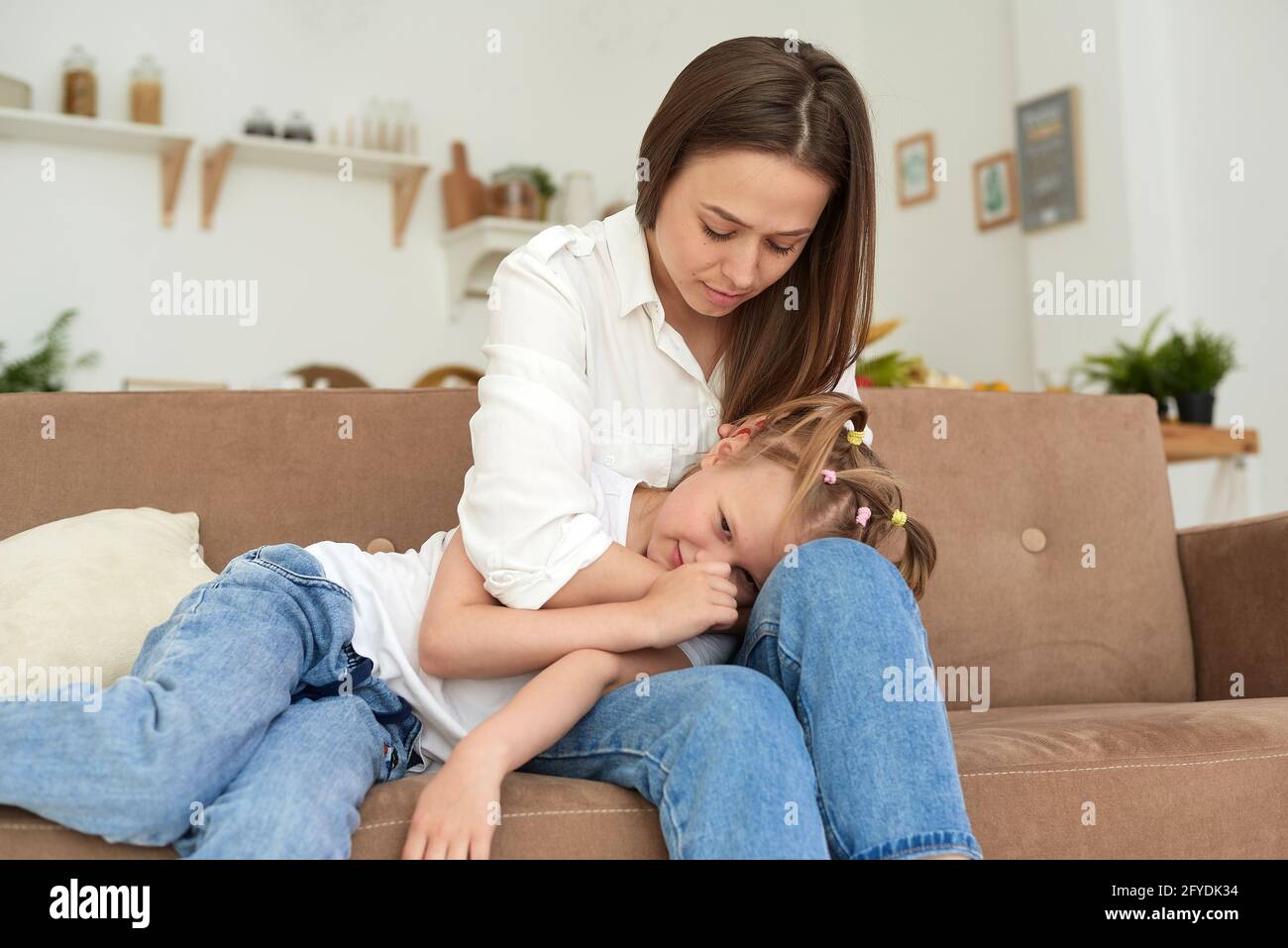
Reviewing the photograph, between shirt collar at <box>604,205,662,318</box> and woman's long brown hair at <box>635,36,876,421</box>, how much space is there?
0.08 feet

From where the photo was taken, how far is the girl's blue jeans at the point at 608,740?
918 millimetres

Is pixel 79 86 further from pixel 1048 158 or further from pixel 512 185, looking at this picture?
pixel 1048 158

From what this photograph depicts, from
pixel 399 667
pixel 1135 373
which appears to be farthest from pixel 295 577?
pixel 1135 373

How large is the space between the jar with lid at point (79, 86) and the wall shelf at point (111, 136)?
4 centimetres

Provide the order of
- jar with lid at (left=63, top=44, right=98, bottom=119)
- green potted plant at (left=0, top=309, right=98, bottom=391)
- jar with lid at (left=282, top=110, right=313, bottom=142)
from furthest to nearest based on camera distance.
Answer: jar with lid at (left=282, top=110, right=313, bottom=142)
jar with lid at (left=63, top=44, right=98, bottom=119)
green potted plant at (left=0, top=309, right=98, bottom=391)

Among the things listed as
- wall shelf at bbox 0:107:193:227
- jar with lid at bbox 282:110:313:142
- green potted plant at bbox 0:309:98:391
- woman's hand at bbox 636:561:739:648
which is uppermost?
jar with lid at bbox 282:110:313:142

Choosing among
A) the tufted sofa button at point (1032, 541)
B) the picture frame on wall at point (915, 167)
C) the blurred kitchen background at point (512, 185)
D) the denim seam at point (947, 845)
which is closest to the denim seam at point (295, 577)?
the denim seam at point (947, 845)

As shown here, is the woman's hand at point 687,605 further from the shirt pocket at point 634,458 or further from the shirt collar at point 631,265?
the shirt collar at point 631,265

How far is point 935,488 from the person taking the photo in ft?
5.78

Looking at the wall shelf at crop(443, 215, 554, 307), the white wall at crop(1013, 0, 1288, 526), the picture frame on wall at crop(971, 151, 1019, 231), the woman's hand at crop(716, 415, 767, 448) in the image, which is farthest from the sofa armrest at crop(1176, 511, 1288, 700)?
the wall shelf at crop(443, 215, 554, 307)

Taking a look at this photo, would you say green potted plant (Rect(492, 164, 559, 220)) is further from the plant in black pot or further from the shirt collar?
the shirt collar

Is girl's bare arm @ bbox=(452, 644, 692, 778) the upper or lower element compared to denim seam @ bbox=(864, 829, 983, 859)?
upper

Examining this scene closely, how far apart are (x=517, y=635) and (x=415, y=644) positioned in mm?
159

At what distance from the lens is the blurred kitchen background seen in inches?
149
